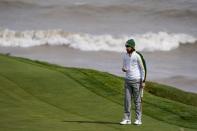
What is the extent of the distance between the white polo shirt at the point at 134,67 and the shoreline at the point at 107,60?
1383 centimetres

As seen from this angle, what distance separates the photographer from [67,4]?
54.8 metres

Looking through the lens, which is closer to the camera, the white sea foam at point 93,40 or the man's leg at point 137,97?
the man's leg at point 137,97

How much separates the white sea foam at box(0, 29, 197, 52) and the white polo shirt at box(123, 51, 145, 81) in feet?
85.9

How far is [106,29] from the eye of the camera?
156ft

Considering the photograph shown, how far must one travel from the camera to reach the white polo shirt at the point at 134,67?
1395 cm

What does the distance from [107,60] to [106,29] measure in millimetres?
11378

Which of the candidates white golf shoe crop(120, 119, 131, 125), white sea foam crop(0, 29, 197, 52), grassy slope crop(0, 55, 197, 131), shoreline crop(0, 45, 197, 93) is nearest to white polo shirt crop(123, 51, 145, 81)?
white golf shoe crop(120, 119, 131, 125)

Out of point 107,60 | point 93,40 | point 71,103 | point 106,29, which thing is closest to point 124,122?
point 71,103

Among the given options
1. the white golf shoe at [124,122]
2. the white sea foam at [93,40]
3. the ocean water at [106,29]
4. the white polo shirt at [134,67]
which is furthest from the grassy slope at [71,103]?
the white sea foam at [93,40]

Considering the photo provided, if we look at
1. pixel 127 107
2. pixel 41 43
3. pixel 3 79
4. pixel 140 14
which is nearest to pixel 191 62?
pixel 41 43

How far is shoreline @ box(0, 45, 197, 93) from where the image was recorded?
29.5 m

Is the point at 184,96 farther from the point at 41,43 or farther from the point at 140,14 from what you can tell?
the point at 140,14

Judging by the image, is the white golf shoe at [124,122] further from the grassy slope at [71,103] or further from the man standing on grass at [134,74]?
the grassy slope at [71,103]

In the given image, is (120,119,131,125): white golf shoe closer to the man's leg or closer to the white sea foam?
the man's leg
